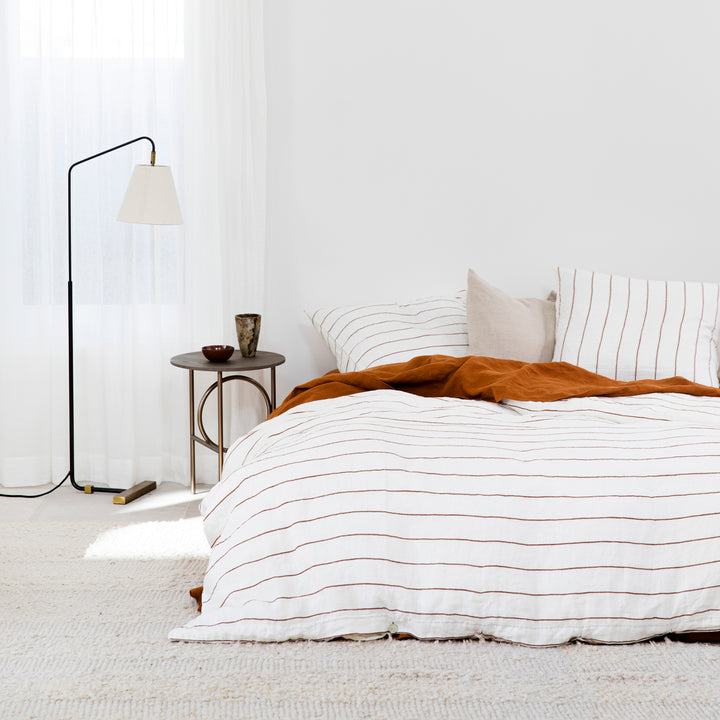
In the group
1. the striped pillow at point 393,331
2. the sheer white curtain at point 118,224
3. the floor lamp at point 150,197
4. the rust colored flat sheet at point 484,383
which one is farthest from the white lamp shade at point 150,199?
the rust colored flat sheet at point 484,383

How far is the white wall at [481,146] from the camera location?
11.0ft

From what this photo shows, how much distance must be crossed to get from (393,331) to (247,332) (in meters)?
0.56

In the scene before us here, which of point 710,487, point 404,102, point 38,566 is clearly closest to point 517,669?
point 710,487

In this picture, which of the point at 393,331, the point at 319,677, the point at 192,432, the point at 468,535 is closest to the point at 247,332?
the point at 192,432

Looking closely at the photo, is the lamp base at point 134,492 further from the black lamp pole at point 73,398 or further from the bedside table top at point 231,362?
the bedside table top at point 231,362

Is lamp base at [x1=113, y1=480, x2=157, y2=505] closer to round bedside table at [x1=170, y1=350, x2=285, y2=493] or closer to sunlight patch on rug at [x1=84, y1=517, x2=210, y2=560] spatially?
round bedside table at [x1=170, y1=350, x2=285, y2=493]

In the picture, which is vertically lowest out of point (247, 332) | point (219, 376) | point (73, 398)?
point (73, 398)

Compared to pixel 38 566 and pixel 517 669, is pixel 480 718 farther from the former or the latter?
pixel 38 566

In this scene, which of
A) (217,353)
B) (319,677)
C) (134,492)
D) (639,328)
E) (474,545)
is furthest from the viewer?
(134,492)

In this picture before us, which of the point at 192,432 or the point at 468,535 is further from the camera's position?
the point at 192,432

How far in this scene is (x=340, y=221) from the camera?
3.42 meters

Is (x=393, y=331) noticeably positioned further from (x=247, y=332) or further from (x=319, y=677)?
(x=319, y=677)

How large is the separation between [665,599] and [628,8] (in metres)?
2.59

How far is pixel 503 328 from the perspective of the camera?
2.96 m
